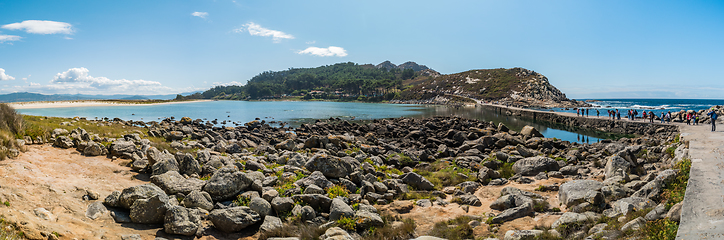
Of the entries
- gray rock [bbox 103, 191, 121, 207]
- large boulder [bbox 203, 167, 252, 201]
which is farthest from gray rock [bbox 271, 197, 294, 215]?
gray rock [bbox 103, 191, 121, 207]

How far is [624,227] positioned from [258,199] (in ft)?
30.0

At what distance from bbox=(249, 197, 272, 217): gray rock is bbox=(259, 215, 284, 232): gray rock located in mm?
402

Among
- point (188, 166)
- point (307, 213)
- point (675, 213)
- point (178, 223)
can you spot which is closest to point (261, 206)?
point (307, 213)

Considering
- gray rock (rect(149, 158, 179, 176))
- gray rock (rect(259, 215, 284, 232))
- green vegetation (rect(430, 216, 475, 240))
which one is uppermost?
gray rock (rect(149, 158, 179, 176))

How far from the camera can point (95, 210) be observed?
25.4ft

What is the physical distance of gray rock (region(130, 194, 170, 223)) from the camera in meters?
7.81

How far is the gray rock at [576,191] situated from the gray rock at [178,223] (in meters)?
11.2

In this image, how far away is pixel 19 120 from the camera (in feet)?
42.5

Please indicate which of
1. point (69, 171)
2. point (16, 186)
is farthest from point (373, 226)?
point (69, 171)

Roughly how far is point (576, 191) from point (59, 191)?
1512 cm

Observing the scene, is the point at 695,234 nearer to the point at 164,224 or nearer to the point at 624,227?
the point at 624,227

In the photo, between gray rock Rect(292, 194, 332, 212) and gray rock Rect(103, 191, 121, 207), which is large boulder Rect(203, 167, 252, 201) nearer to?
gray rock Rect(292, 194, 332, 212)

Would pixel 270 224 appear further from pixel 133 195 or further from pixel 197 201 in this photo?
pixel 133 195

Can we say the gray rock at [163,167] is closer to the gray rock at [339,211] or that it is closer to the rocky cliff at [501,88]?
the gray rock at [339,211]
